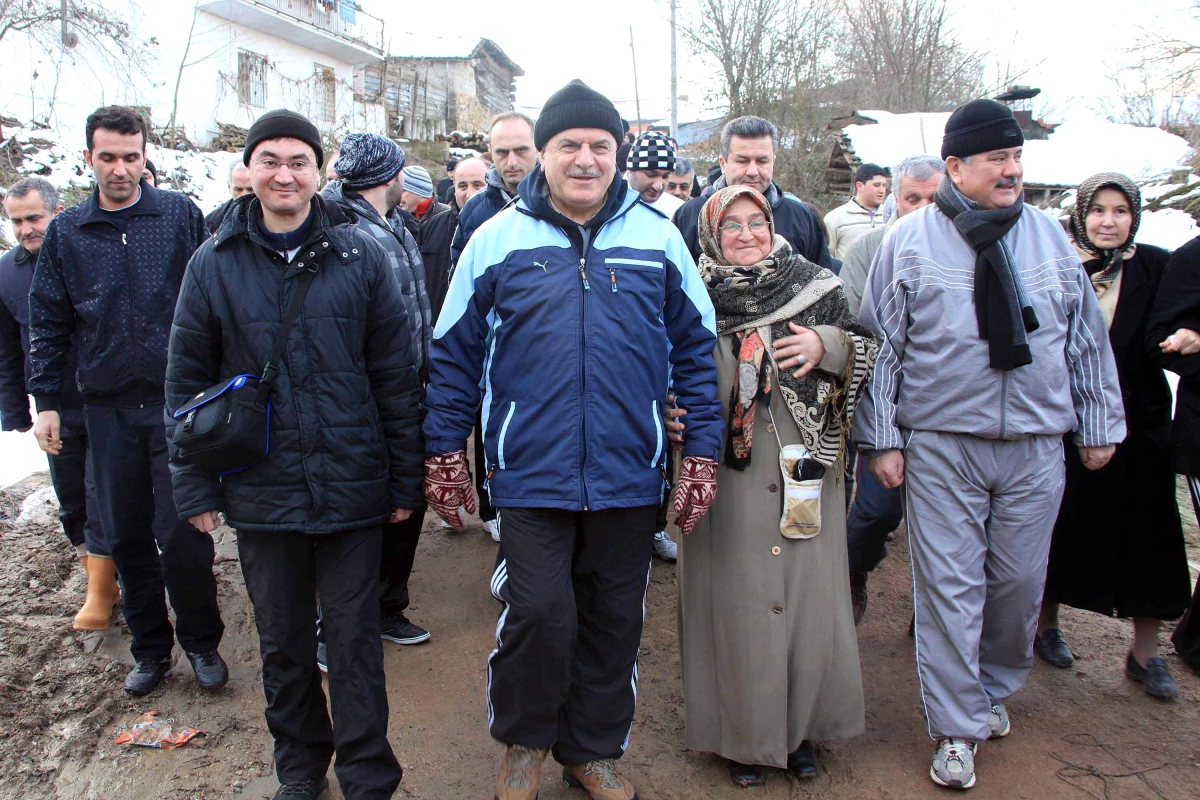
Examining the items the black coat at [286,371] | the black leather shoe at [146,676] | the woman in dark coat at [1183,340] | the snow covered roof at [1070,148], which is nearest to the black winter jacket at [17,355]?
the black leather shoe at [146,676]

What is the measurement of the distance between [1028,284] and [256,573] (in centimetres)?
267

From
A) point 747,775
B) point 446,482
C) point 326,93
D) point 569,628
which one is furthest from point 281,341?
point 326,93

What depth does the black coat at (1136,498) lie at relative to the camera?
3.58 m

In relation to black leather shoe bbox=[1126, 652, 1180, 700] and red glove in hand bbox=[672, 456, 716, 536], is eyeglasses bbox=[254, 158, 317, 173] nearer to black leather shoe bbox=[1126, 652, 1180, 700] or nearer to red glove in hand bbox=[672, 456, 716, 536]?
red glove in hand bbox=[672, 456, 716, 536]

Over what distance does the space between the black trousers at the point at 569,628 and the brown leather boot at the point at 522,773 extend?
5 centimetres

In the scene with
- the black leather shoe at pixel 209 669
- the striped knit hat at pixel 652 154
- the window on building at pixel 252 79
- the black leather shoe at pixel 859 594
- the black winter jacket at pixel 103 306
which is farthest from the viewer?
the window on building at pixel 252 79

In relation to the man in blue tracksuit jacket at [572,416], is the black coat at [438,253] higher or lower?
higher

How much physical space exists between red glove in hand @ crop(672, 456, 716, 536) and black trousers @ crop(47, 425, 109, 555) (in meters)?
2.88

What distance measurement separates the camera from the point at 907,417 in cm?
302

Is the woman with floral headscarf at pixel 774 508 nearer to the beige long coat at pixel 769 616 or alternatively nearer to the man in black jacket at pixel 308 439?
the beige long coat at pixel 769 616

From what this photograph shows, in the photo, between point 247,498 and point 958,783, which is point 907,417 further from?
point 247,498

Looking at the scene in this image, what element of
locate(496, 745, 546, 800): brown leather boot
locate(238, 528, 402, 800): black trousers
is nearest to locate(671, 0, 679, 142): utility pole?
locate(238, 528, 402, 800): black trousers

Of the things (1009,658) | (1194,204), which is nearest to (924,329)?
(1009,658)

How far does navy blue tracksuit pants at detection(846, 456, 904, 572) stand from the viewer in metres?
3.83
